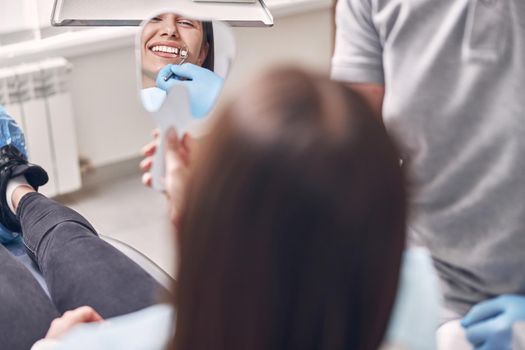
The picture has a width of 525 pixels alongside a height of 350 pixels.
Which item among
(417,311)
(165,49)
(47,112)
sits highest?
(165,49)

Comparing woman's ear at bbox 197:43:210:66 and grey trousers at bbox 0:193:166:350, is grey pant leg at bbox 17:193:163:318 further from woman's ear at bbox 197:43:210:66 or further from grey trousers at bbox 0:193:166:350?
woman's ear at bbox 197:43:210:66

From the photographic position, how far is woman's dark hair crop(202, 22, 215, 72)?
1.02 meters

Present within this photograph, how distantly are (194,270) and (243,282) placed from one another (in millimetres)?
36

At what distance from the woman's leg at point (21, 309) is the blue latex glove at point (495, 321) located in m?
0.57

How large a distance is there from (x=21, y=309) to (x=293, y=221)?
0.70 metres

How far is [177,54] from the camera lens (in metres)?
1.05

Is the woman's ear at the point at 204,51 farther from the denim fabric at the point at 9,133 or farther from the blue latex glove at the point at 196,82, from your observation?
the denim fabric at the point at 9,133

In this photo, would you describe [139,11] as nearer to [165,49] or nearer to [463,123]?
[165,49]

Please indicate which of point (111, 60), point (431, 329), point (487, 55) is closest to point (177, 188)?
point (431, 329)

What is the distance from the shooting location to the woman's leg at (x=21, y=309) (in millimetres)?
1020

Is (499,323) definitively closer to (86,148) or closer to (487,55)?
(487,55)

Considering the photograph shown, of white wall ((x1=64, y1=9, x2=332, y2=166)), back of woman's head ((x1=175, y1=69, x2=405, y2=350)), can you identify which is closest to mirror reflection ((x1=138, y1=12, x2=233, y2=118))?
back of woman's head ((x1=175, y1=69, x2=405, y2=350))

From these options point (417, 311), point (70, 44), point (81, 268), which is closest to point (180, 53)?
point (81, 268)

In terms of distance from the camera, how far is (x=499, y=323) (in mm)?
881
